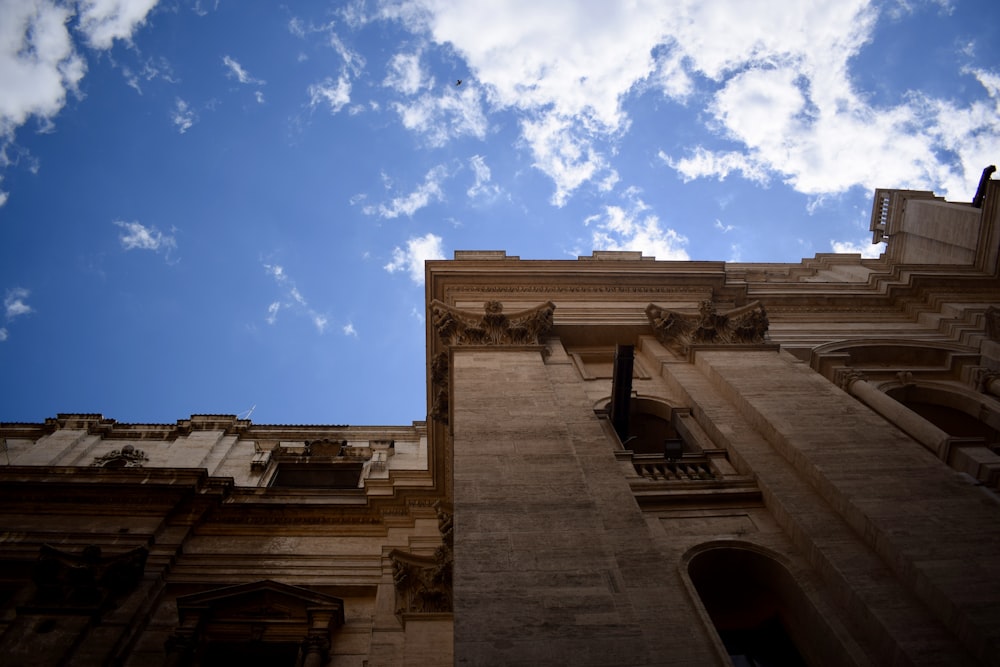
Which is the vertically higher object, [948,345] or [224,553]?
[948,345]

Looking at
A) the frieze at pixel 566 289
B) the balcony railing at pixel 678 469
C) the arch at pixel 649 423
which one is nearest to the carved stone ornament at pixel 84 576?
the frieze at pixel 566 289

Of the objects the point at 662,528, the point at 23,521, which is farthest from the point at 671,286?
the point at 23,521

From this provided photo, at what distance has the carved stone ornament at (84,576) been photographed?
14164 mm

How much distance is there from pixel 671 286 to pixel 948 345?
7349 millimetres

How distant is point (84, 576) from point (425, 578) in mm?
7040

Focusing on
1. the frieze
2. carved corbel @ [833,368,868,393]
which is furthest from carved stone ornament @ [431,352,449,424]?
carved corbel @ [833,368,868,393]

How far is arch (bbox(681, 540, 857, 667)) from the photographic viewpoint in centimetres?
972

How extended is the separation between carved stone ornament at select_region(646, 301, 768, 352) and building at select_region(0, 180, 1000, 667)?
0.26 feet

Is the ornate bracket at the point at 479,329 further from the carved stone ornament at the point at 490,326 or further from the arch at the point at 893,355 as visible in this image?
the arch at the point at 893,355

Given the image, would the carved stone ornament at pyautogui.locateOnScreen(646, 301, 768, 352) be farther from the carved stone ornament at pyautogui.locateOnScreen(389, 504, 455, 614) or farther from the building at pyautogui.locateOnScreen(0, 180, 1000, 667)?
the carved stone ornament at pyautogui.locateOnScreen(389, 504, 455, 614)

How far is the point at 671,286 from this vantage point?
20.6 meters

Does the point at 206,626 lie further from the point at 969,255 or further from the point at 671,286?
the point at 969,255

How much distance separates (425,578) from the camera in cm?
1448

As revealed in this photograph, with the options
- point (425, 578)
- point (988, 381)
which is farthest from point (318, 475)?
point (988, 381)
